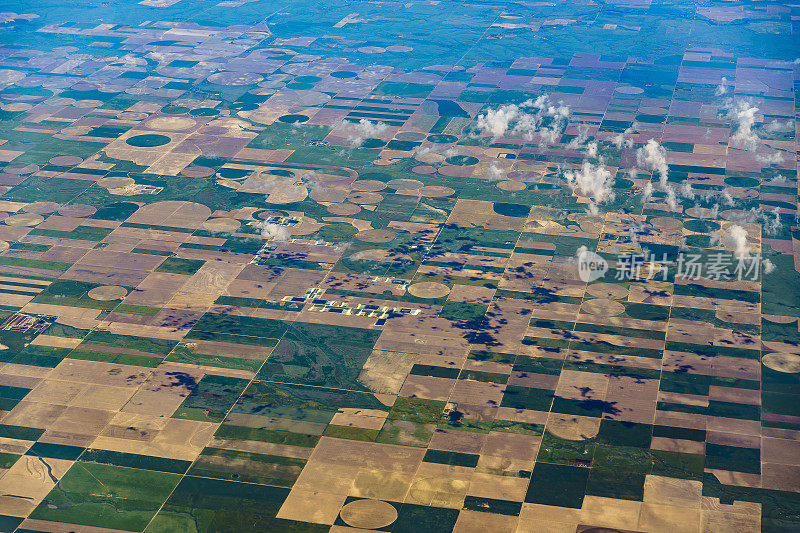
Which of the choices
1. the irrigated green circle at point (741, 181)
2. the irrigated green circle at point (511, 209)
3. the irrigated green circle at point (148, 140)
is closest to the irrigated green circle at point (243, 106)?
the irrigated green circle at point (148, 140)

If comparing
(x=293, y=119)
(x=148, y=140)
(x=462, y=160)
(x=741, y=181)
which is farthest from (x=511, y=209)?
(x=148, y=140)

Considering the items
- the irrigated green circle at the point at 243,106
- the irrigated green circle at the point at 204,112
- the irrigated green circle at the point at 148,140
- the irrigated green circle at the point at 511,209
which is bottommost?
the irrigated green circle at the point at 511,209

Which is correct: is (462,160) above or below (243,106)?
below

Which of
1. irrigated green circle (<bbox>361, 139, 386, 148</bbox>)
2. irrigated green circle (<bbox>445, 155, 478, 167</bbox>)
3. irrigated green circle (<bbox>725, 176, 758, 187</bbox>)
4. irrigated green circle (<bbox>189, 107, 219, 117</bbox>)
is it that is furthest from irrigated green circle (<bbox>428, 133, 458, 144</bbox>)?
irrigated green circle (<bbox>725, 176, 758, 187</bbox>)

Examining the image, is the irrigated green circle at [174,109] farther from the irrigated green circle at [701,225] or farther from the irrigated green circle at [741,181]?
the irrigated green circle at [741,181]

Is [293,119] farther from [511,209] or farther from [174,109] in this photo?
[511,209]

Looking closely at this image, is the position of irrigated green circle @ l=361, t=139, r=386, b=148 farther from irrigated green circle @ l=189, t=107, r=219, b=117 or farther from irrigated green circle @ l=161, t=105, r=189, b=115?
irrigated green circle @ l=161, t=105, r=189, b=115

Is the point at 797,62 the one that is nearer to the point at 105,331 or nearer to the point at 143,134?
the point at 143,134

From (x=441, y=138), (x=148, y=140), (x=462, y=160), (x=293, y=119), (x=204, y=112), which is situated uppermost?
(x=148, y=140)

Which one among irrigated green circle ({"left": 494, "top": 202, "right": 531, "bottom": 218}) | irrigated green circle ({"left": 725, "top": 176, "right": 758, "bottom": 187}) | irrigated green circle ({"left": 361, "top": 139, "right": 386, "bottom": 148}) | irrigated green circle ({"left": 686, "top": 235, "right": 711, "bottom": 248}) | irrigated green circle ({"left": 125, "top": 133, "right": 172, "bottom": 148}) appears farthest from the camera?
irrigated green circle ({"left": 125, "top": 133, "right": 172, "bottom": 148})

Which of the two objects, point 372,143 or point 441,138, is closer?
point 372,143
